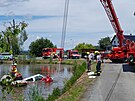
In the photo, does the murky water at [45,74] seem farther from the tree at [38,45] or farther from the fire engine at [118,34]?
the tree at [38,45]

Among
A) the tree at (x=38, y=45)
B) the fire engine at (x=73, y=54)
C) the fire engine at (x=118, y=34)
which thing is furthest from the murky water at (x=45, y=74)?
the tree at (x=38, y=45)

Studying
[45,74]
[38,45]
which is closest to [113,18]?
[45,74]

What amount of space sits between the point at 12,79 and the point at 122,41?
118 feet

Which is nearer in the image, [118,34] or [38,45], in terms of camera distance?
[118,34]

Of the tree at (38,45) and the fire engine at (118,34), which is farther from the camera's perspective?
the tree at (38,45)

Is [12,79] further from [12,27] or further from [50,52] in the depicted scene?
[50,52]

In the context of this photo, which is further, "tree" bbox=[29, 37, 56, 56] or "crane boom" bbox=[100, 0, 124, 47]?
"tree" bbox=[29, 37, 56, 56]

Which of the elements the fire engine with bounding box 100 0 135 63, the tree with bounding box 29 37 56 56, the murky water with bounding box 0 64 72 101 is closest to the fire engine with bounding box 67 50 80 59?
the murky water with bounding box 0 64 72 101

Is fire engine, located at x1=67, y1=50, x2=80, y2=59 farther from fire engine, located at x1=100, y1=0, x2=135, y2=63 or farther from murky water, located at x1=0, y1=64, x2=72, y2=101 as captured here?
fire engine, located at x1=100, y1=0, x2=135, y2=63

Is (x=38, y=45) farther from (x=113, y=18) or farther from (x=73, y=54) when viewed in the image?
(x=113, y=18)

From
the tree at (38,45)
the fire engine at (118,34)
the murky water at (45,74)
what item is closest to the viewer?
the murky water at (45,74)

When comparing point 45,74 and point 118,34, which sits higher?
point 118,34

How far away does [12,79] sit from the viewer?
6.99 m

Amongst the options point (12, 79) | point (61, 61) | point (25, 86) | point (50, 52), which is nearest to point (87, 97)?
point (12, 79)
